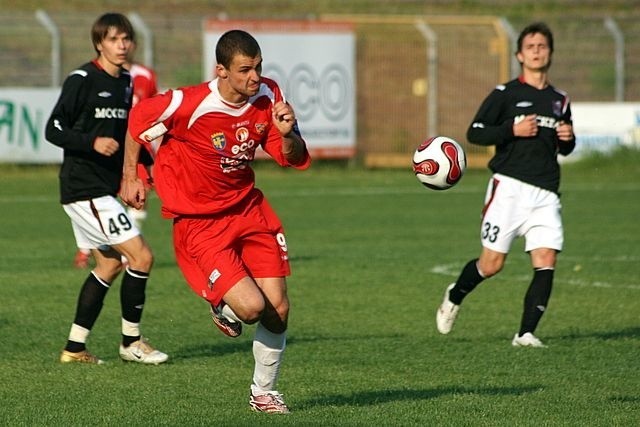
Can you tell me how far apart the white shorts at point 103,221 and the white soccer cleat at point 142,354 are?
0.68 m

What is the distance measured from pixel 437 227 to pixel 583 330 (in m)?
7.38

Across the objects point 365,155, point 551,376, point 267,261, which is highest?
point 267,261

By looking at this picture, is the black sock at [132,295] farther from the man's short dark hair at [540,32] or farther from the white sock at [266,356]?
the man's short dark hair at [540,32]

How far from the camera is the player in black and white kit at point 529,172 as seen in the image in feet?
30.6

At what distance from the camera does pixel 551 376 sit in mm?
8211

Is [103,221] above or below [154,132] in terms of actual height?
below

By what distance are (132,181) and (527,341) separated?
3374 mm

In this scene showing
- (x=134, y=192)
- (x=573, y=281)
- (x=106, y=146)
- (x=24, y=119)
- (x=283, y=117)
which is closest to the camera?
(x=283, y=117)

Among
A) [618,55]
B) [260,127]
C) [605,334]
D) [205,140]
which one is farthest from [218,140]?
[618,55]

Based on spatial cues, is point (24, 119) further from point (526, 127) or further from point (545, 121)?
point (526, 127)

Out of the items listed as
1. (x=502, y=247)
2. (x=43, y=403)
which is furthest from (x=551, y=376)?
(x=43, y=403)

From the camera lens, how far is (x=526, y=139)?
9398mm

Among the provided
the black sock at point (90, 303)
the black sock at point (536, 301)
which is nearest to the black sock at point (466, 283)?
the black sock at point (536, 301)

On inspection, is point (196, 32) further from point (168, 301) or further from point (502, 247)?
point (502, 247)
